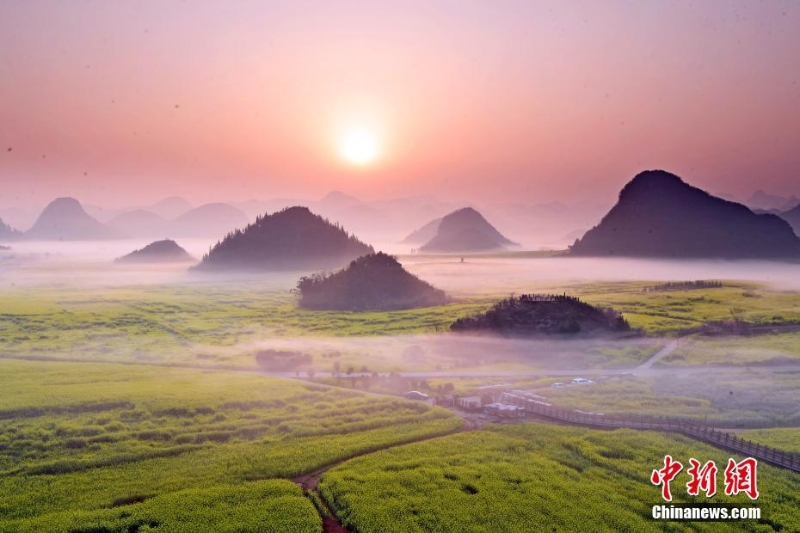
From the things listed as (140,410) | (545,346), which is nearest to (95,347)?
(140,410)

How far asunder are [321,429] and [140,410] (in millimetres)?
24127

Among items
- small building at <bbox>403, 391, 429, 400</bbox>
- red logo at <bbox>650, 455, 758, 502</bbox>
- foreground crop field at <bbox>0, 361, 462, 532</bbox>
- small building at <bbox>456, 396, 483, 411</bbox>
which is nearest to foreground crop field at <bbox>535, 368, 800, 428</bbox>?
small building at <bbox>456, 396, 483, 411</bbox>

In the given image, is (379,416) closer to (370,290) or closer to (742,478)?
(742,478)

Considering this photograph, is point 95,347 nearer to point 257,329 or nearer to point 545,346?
point 257,329

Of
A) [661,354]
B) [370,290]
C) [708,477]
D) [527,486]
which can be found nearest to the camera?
[527,486]

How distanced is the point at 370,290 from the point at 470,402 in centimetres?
10806

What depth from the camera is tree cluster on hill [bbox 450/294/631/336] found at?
388 feet

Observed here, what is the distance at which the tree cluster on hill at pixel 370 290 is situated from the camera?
17525 cm

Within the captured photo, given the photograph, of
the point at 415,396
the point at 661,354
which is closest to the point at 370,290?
the point at 661,354

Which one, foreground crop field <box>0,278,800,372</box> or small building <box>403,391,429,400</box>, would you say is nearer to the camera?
small building <box>403,391,429,400</box>

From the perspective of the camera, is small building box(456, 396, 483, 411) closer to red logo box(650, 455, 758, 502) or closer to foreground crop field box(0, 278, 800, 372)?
foreground crop field box(0, 278, 800, 372)

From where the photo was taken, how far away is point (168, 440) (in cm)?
5856

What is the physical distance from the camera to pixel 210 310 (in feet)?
551
